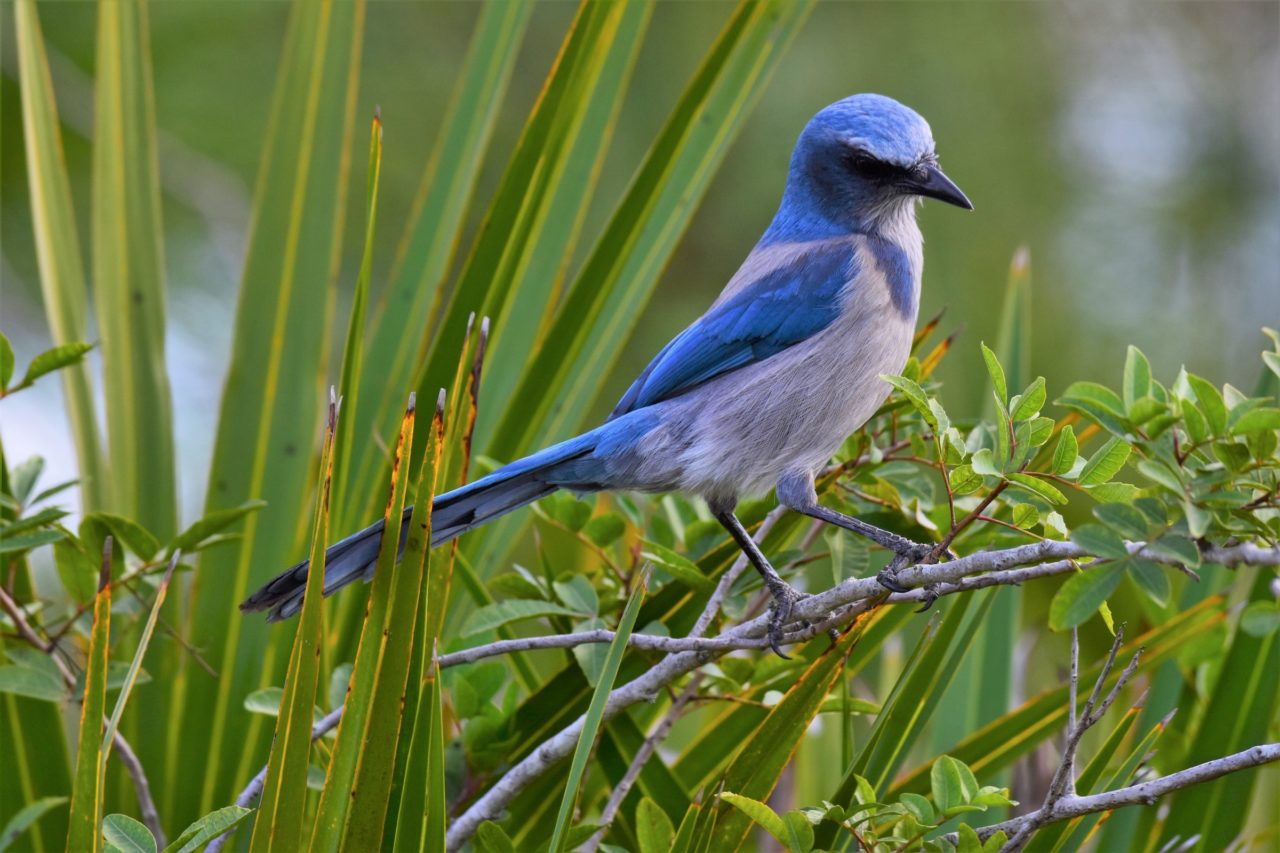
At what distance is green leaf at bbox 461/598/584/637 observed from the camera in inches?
65.8

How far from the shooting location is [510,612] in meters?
1.69

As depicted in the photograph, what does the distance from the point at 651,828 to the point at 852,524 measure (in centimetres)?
60

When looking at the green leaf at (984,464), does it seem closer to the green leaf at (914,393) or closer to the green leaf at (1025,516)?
the green leaf at (914,393)

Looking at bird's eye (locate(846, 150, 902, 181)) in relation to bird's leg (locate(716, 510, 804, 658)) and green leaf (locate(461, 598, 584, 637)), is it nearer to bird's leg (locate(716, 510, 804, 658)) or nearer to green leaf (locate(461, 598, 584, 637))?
bird's leg (locate(716, 510, 804, 658))

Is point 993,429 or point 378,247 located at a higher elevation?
point 378,247

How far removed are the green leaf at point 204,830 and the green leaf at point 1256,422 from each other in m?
1.01

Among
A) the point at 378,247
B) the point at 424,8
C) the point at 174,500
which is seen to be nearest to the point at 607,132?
the point at 174,500

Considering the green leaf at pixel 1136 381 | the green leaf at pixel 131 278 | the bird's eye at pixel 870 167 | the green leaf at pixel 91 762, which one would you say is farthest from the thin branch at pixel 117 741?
the bird's eye at pixel 870 167

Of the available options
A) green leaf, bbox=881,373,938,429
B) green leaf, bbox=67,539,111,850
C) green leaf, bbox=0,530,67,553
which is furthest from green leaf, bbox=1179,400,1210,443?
green leaf, bbox=0,530,67,553

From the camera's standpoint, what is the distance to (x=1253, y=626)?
1.42 meters

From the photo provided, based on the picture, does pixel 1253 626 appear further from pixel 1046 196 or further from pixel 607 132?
pixel 1046 196

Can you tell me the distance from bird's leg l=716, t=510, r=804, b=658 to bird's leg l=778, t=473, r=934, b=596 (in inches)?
3.8

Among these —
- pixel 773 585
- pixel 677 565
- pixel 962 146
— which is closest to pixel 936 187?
pixel 773 585

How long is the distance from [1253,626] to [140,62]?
7.34 ft
